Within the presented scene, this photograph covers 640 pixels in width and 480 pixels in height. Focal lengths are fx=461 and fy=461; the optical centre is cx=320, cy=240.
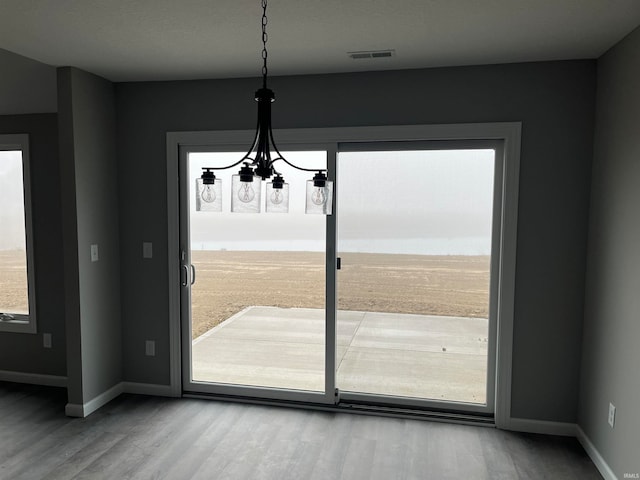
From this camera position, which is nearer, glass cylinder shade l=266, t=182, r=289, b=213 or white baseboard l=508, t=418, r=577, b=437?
glass cylinder shade l=266, t=182, r=289, b=213

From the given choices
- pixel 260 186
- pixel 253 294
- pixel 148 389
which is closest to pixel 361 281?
pixel 253 294

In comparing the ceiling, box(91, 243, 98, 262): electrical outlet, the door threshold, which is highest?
the ceiling

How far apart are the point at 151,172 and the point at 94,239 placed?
→ 0.67 m

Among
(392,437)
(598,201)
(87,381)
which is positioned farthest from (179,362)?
(598,201)

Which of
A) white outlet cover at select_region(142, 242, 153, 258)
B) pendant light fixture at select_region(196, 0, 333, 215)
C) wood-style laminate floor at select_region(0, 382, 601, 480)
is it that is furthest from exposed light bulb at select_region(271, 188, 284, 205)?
white outlet cover at select_region(142, 242, 153, 258)

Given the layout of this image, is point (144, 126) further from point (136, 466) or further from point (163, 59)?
point (136, 466)

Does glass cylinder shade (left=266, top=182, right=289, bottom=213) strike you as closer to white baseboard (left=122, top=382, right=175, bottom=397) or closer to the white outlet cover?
the white outlet cover

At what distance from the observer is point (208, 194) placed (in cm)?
175

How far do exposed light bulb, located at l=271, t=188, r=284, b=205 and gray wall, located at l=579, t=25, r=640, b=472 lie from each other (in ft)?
6.18

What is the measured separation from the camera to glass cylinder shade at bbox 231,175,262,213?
1.71 m

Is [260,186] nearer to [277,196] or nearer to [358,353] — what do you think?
[277,196]

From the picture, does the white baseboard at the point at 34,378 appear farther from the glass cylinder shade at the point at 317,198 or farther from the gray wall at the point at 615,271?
the gray wall at the point at 615,271

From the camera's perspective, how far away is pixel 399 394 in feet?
11.4

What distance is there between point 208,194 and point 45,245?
2909 mm
